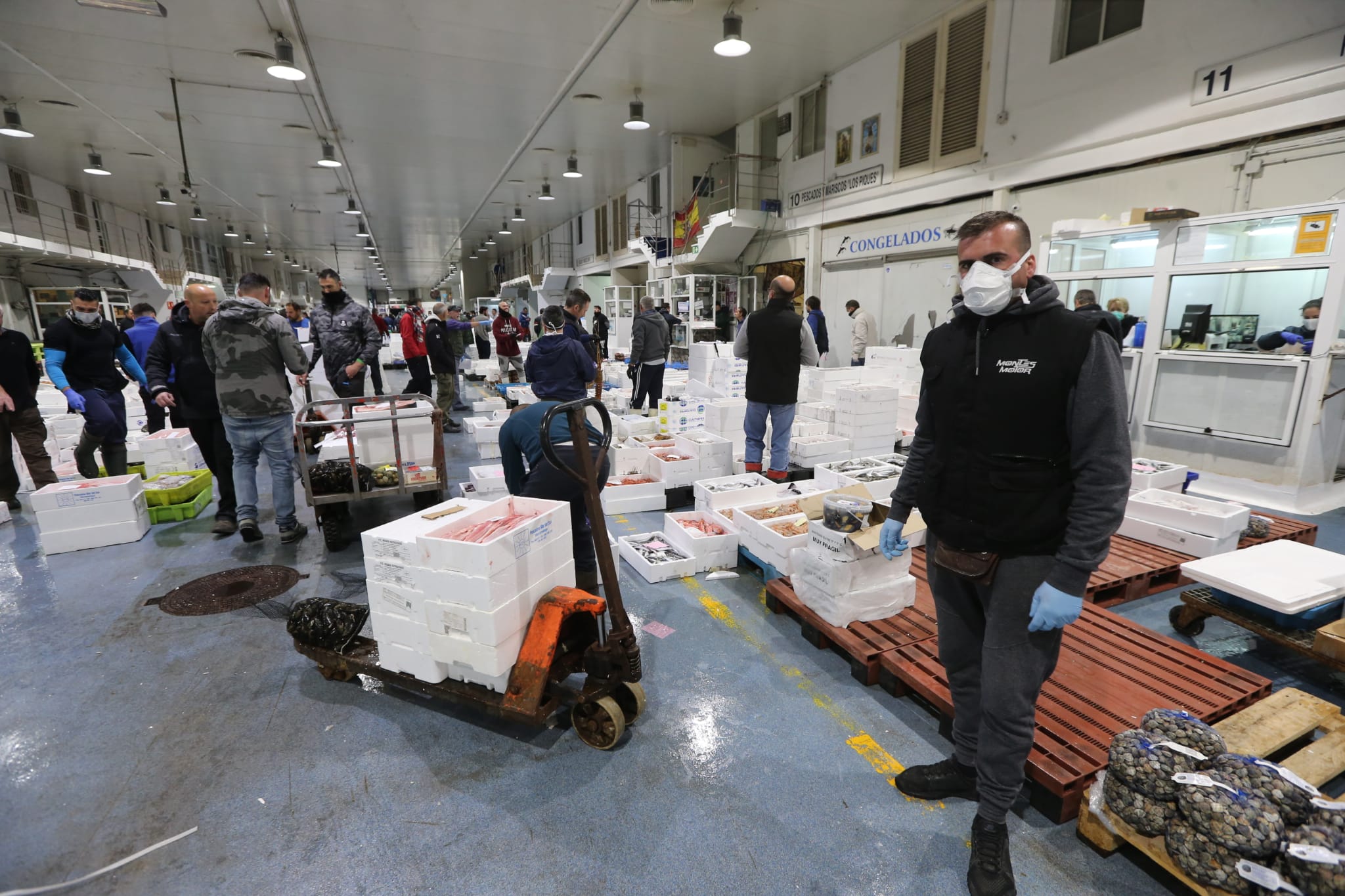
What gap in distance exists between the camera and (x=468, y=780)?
247cm

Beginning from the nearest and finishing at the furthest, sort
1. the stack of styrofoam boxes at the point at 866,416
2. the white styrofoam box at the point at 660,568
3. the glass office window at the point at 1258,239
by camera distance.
Result: the white styrofoam box at the point at 660,568 < the glass office window at the point at 1258,239 < the stack of styrofoam boxes at the point at 866,416

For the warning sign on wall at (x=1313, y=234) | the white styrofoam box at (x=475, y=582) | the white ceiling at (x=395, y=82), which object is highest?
the white ceiling at (x=395, y=82)

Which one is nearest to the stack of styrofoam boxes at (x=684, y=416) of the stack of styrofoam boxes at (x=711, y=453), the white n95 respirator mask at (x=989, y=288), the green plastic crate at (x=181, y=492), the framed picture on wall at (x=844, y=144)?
the stack of styrofoam boxes at (x=711, y=453)

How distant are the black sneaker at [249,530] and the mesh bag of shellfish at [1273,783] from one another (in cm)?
599

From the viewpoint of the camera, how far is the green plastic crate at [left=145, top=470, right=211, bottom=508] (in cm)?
548

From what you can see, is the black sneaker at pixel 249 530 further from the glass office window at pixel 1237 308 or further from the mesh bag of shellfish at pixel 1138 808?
the glass office window at pixel 1237 308

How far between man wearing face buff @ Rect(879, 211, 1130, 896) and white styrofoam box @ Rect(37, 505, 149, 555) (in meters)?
6.18

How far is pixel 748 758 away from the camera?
8.41 feet

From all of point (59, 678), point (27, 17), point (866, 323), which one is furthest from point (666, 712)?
point (27, 17)

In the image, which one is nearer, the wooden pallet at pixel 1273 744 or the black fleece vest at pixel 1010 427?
the black fleece vest at pixel 1010 427

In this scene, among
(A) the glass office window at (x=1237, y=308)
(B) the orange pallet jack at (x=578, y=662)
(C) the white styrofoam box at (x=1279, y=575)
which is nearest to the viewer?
(B) the orange pallet jack at (x=578, y=662)

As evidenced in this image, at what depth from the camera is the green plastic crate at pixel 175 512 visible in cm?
550

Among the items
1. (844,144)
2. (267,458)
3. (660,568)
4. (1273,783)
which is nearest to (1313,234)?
(1273,783)

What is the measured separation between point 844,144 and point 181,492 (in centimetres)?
1133
